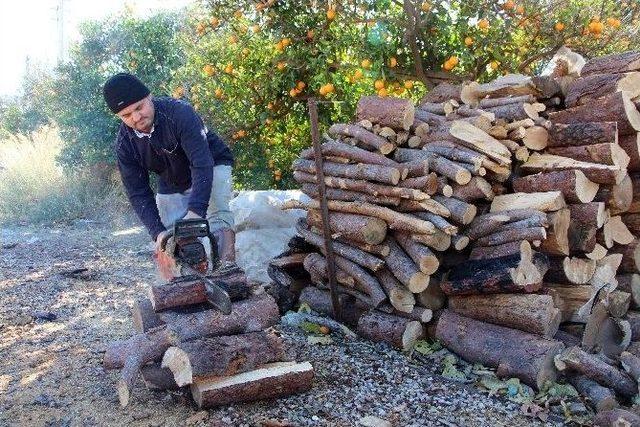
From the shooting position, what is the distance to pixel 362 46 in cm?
602

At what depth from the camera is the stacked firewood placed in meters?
3.09

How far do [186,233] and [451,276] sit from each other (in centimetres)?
191

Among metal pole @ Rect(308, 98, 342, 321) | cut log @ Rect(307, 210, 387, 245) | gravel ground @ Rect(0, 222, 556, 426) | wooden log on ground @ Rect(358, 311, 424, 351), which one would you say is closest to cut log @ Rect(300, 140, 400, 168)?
metal pole @ Rect(308, 98, 342, 321)

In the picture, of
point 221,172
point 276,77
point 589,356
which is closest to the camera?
point 589,356

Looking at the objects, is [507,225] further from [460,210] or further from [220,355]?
[220,355]

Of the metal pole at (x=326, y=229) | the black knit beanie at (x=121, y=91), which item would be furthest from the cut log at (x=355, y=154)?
the black knit beanie at (x=121, y=91)

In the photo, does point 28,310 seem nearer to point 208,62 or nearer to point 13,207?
point 208,62

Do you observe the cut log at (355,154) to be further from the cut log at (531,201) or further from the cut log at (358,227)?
the cut log at (531,201)

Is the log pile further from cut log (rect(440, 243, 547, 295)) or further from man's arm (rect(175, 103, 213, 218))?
man's arm (rect(175, 103, 213, 218))

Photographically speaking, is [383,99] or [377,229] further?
[383,99]

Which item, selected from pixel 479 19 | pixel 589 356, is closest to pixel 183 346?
pixel 589 356

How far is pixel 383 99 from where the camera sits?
4.77m

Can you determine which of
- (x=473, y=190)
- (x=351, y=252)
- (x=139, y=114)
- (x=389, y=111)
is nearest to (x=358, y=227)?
(x=351, y=252)

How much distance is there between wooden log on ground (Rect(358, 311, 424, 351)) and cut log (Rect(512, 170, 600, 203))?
1.29 metres
